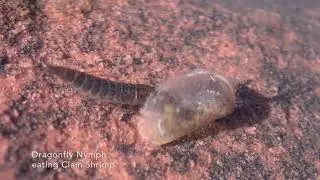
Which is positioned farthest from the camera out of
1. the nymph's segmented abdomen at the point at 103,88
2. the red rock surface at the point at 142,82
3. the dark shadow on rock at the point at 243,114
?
the dark shadow on rock at the point at 243,114

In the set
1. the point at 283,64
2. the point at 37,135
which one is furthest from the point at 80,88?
the point at 283,64

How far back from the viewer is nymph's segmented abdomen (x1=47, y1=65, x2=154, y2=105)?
10.9 ft

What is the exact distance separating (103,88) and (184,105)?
2.46ft

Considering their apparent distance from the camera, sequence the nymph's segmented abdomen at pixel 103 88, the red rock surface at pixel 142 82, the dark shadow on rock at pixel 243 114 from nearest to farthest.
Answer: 1. the red rock surface at pixel 142 82
2. the nymph's segmented abdomen at pixel 103 88
3. the dark shadow on rock at pixel 243 114

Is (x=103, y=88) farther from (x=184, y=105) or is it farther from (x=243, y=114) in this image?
(x=243, y=114)

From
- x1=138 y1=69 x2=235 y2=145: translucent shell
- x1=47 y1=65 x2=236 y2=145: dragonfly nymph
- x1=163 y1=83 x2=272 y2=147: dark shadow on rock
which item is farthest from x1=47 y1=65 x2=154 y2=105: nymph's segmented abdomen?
x1=163 y1=83 x2=272 y2=147: dark shadow on rock

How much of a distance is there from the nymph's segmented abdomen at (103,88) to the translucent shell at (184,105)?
17 centimetres

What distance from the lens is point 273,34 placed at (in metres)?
5.54

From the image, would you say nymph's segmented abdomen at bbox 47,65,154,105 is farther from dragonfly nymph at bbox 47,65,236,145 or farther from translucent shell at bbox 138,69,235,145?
translucent shell at bbox 138,69,235,145

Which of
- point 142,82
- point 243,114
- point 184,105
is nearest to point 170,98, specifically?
point 184,105

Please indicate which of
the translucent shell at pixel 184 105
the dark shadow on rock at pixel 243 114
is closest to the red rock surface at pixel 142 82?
the dark shadow on rock at pixel 243 114

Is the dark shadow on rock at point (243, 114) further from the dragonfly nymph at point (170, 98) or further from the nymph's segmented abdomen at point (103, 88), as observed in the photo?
the nymph's segmented abdomen at point (103, 88)

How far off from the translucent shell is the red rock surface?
15 cm

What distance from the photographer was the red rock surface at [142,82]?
3113 mm
